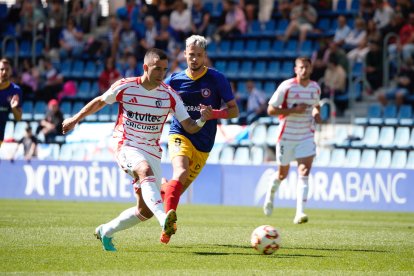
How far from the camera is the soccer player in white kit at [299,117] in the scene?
1606 centimetres

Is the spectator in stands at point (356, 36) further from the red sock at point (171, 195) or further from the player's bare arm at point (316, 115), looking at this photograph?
the red sock at point (171, 195)

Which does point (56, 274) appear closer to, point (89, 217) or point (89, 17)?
point (89, 217)

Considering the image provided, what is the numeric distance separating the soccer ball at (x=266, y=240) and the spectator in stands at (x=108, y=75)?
17.9 meters

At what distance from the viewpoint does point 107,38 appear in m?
31.6

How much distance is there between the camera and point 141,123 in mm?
10898

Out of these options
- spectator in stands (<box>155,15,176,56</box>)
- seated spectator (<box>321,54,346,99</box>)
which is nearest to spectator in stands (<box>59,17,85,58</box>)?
spectator in stands (<box>155,15,176,56</box>)

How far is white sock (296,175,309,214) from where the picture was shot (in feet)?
51.4

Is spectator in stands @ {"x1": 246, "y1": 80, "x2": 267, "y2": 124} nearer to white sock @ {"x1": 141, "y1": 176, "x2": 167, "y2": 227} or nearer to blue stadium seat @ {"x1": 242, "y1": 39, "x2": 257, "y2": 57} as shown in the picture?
blue stadium seat @ {"x1": 242, "y1": 39, "x2": 257, "y2": 57}

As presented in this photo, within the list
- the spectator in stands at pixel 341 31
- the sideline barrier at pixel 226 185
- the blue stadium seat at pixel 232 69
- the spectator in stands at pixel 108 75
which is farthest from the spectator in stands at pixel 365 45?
the spectator in stands at pixel 108 75

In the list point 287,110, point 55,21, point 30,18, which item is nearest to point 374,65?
point 287,110

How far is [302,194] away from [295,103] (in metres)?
1.53

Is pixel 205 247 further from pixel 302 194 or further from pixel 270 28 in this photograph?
pixel 270 28

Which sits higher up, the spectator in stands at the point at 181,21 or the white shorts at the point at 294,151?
the spectator in stands at the point at 181,21

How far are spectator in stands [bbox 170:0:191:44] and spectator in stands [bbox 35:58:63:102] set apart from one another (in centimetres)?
375
